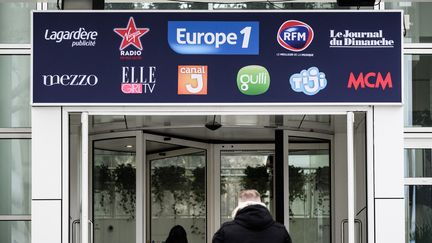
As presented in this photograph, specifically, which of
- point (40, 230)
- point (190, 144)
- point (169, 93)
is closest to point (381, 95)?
point (169, 93)

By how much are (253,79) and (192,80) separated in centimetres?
54

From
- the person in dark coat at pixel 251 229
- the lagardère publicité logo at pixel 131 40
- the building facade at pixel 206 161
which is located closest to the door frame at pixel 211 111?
the building facade at pixel 206 161

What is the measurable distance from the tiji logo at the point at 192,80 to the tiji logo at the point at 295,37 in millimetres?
750

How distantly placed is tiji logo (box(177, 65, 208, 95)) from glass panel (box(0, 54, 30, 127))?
2980mm

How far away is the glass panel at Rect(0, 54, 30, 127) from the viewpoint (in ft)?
33.4

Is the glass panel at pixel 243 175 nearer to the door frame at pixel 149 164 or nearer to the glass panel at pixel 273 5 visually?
the door frame at pixel 149 164

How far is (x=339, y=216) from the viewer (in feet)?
34.9

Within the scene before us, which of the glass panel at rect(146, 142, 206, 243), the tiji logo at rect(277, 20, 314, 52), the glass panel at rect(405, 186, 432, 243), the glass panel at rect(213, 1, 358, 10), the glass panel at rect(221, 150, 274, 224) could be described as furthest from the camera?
the glass panel at rect(221, 150, 274, 224)

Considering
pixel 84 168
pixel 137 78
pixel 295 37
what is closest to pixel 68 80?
pixel 137 78

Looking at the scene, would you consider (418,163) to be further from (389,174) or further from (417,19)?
(389,174)

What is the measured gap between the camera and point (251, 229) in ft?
18.9

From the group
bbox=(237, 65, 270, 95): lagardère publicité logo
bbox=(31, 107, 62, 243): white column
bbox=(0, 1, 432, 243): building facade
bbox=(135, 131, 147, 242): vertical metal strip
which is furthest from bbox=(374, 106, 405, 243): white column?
bbox=(135, 131, 147, 242): vertical metal strip

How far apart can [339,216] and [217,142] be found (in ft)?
7.92

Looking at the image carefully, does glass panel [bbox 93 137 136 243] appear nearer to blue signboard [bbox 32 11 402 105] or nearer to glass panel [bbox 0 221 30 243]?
glass panel [bbox 0 221 30 243]
